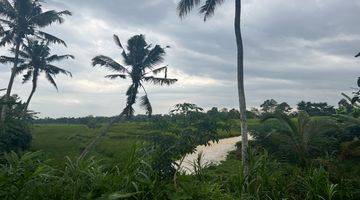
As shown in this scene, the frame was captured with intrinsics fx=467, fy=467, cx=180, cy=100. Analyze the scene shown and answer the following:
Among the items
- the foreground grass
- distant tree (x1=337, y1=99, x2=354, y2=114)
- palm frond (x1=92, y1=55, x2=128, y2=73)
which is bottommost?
the foreground grass

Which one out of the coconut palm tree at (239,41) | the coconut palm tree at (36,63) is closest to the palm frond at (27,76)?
the coconut palm tree at (36,63)

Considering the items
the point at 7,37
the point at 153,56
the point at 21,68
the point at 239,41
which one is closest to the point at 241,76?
the point at 239,41

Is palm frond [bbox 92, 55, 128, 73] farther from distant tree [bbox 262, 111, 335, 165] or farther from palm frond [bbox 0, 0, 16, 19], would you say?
distant tree [bbox 262, 111, 335, 165]

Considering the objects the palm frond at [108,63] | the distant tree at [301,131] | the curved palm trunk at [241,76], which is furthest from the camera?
the palm frond at [108,63]

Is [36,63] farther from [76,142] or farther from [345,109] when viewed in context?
[345,109]

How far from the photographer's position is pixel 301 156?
72.1ft

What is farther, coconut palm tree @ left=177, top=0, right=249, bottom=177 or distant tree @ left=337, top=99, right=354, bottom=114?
distant tree @ left=337, top=99, right=354, bottom=114

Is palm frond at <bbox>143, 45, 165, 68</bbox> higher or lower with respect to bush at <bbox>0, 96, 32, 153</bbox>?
higher

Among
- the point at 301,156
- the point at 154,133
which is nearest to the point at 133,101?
the point at 301,156

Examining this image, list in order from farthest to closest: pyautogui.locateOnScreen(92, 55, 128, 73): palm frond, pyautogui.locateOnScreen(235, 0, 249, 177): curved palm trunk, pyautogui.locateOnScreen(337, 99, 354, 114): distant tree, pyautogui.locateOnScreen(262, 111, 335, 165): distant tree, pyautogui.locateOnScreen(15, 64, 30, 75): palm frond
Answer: pyautogui.locateOnScreen(15, 64, 30, 75): palm frond → pyautogui.locateOnScreen(337, 99, 354, 114): distant tree → pyautogui.locateOnScreen(92, 55, 128, 73): palm frond → pyautogui.locateOnScreen(262, 111, 335, 165): distant tree → pyautogui.locateOnScreen(235, 0, 249, 177): curved palm trunk

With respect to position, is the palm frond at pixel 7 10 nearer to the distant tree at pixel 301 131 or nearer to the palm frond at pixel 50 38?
the palm frond at pixel 50 38

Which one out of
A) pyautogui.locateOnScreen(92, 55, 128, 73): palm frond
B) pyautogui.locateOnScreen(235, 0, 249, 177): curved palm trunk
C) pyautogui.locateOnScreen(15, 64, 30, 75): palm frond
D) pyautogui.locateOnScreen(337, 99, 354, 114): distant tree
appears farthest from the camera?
pyautogui.locateOnScreen(15, 64, 30, 75): palm frond

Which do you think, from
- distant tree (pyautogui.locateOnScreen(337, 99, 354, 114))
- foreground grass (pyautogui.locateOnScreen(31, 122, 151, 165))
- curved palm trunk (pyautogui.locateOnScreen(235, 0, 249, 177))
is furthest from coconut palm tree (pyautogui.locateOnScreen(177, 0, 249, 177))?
distant tree (pyautogui.locateOnScreen(337, 99, 354, 114))

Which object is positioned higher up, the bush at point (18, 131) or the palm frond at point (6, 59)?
the palm frond at point (6, 59)
